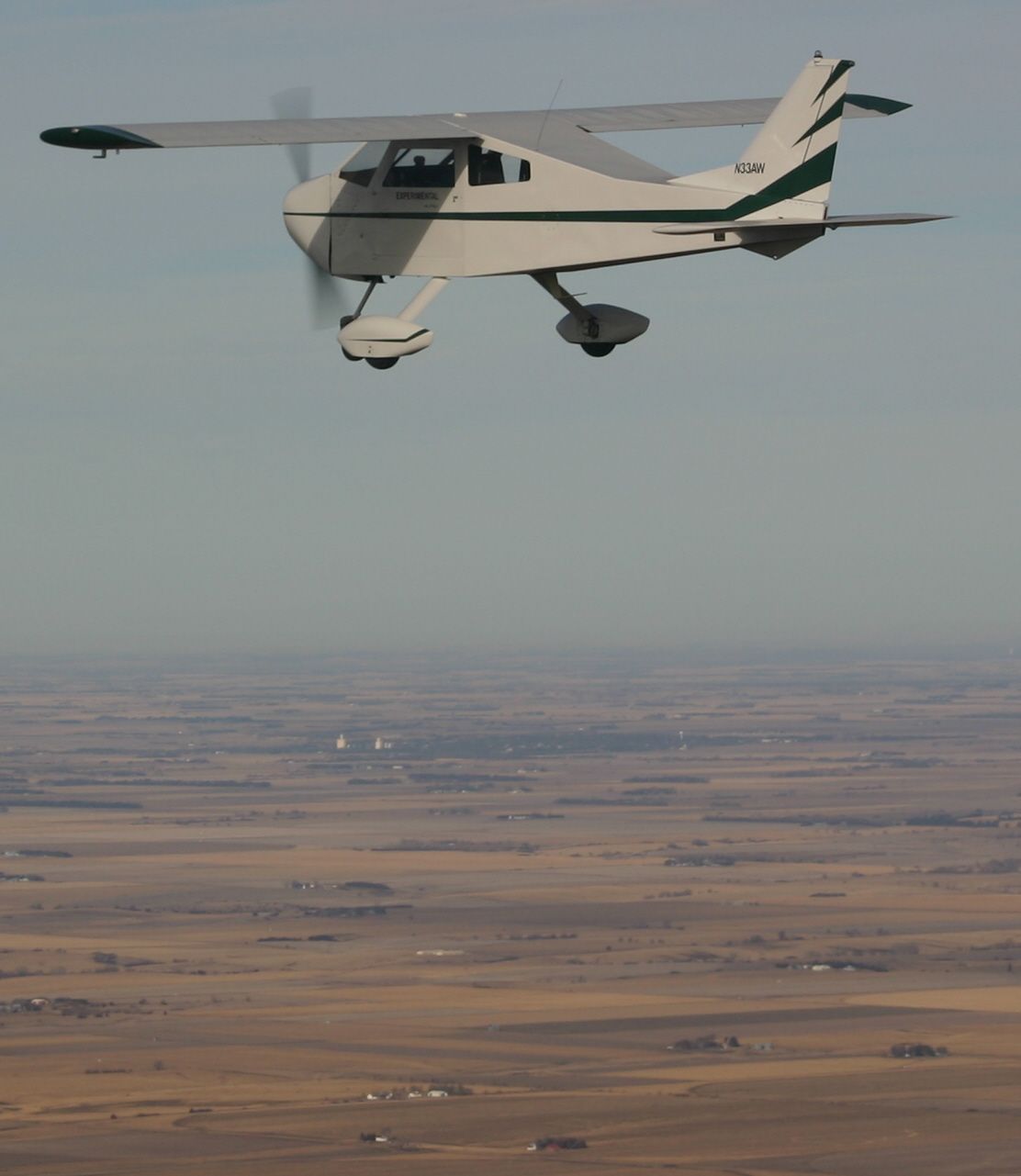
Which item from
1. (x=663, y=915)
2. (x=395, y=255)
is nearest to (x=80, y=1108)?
(x=663, y=915)

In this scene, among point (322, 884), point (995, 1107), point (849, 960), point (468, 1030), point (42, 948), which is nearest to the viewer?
point (995, 1107)

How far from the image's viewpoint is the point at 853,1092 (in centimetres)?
10669

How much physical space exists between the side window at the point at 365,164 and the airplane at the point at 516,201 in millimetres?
21

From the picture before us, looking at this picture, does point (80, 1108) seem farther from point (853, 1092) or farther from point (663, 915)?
point (663, 915)

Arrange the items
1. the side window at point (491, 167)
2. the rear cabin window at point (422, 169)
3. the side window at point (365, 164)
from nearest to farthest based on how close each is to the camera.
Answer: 1. the side window at point (491, 167)
2. the rear cabin window at point (422, 169)
3. the side window at point (365, 164)

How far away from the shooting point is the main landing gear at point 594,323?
28000 mm


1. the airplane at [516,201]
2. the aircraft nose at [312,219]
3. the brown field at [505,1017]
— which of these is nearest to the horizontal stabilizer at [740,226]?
the airplane at [516,201]

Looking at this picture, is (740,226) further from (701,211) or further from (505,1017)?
(505,1017)

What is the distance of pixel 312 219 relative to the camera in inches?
1125

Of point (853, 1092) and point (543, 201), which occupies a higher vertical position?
point (543, 201)

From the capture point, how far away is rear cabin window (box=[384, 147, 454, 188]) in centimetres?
2772

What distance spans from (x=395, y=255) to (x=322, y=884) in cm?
16204

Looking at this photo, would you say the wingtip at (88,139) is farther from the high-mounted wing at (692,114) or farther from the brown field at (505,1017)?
the brown field at (505,1017)

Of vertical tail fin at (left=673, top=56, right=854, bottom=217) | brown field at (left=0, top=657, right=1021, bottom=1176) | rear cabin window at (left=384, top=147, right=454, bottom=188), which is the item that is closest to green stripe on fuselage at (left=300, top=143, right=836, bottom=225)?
vertical tail fin at (left=673, top=56, right=854, bottom=217)
